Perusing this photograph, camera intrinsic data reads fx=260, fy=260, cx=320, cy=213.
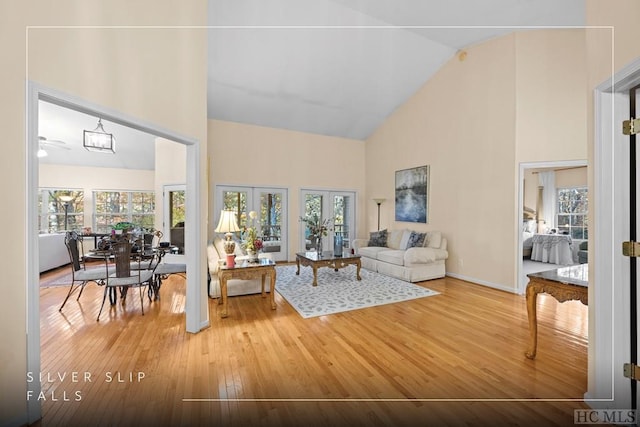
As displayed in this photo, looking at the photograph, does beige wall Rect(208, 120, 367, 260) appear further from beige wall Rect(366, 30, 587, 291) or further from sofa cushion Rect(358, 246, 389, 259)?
beige wall Rect(366, 30, 587, 291)

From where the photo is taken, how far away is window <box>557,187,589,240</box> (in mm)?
7324

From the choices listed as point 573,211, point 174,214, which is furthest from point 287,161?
point 573,211

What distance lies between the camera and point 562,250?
6594mm

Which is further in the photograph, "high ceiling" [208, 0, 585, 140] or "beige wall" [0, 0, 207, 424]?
"high ceiling" [208, 0, 585, 140]

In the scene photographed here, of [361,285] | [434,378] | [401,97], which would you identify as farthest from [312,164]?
[434,378]

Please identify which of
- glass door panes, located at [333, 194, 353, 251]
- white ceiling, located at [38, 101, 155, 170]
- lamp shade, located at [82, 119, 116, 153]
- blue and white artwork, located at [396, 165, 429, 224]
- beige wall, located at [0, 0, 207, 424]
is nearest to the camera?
beige wall, located at [0, 0, 207, 424]

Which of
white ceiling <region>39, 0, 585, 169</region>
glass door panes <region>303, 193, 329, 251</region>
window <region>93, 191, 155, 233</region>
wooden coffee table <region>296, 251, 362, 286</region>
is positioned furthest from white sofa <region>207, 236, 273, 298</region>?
window <region>93, 191, 155, 233</region>

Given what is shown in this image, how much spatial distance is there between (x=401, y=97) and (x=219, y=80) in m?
4.29

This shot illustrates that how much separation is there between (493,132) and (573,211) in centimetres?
524

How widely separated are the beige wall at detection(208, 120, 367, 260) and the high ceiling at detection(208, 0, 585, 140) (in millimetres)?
394

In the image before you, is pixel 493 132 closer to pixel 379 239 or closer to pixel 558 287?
pixel 379 239

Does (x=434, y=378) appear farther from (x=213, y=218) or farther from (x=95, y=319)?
(x=213, y=218)

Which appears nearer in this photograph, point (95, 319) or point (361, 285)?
point (95, 319)

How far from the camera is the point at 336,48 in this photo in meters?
5.04
